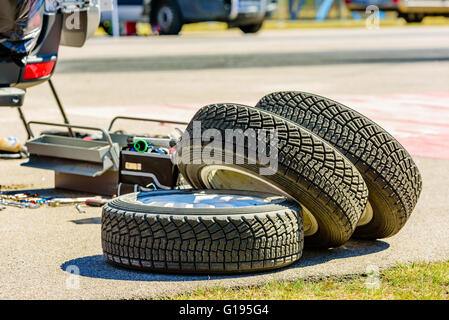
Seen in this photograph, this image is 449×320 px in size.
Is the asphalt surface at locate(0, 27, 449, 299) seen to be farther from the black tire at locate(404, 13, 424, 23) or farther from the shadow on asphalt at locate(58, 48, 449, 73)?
the black tire at locate(404, 13, 424, 23)

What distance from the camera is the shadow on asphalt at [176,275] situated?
3.92 metres

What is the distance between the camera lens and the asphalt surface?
13.1ft

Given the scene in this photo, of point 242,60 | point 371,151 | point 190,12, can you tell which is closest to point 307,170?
point 371,151

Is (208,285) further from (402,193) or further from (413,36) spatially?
(413,36)

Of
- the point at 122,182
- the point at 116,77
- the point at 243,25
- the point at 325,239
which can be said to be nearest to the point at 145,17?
the point at 243,25

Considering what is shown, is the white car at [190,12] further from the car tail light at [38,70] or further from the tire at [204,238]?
the tire at [204,238]

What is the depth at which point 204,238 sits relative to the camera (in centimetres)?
387

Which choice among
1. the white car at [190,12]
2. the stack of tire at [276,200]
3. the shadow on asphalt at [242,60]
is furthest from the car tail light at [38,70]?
the white car at [190,12]

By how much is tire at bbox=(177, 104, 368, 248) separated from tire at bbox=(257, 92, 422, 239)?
17 centimetres

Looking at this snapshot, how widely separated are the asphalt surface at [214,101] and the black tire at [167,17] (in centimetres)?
47

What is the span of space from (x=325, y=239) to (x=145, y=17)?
1976 cm

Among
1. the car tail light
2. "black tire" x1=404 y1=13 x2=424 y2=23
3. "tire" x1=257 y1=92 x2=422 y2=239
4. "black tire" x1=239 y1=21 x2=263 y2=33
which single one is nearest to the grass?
"tire" x1=257 y1=92 x2=422 y2=239

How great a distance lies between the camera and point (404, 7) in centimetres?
2983

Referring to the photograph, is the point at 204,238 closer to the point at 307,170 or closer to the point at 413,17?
the point at 307,170
